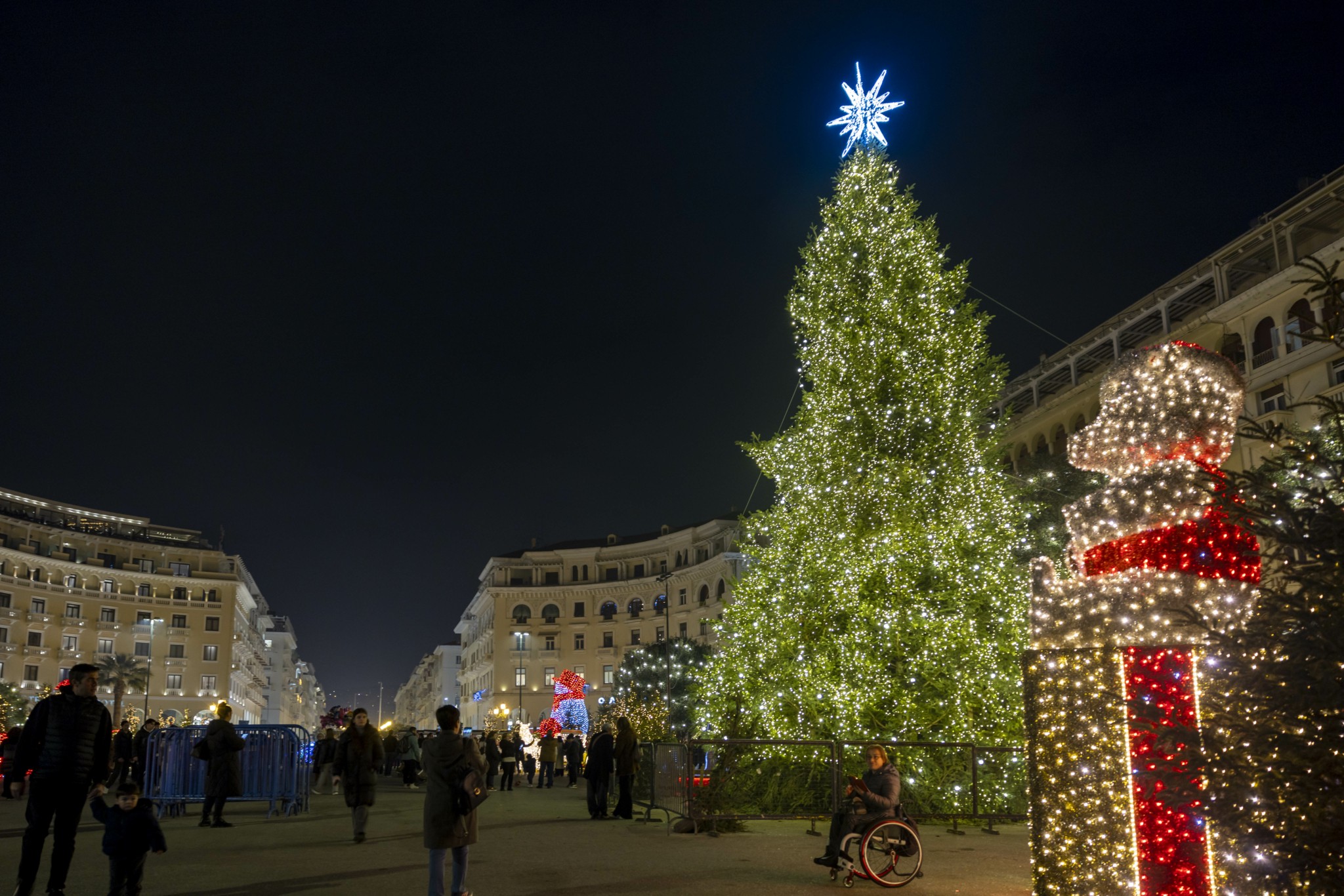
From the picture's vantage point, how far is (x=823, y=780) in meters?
14.1

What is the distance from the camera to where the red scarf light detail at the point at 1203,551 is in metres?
7.48

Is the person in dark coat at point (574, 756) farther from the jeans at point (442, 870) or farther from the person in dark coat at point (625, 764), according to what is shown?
the jeans at point (442, 870)

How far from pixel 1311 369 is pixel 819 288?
23.1m

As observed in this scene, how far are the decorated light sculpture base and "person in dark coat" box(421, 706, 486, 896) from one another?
4322 mm

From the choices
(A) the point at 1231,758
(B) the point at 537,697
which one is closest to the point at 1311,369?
(A) the point at 1231,758

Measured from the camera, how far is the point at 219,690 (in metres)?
84.3

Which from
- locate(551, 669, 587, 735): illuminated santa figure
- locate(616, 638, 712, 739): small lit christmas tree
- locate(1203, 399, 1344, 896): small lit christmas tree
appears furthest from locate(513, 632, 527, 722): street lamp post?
locate(1203, 399, 1344, 896): small lit christmas tree

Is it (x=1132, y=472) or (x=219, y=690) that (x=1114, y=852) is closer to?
(x=1132, y=472)

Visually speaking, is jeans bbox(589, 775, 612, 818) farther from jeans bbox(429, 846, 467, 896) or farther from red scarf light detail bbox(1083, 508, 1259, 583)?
red scarf light detail bbox(1083, 508, 1259, 583)

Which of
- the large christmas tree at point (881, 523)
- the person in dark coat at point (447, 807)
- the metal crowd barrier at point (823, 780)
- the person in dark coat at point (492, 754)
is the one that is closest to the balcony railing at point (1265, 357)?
the large christmas tree at point (881, 523)

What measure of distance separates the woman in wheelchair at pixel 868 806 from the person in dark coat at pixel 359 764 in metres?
5.87

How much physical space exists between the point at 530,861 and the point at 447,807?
325 cm

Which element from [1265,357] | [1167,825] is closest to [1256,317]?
[1265,357]

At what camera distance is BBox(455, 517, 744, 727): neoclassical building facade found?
274 ft
